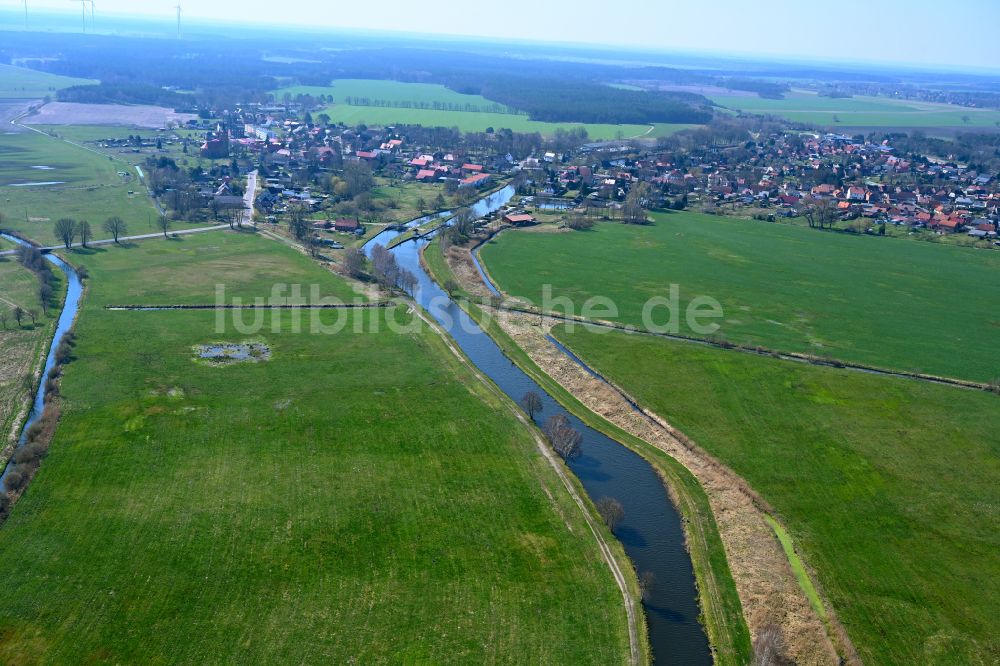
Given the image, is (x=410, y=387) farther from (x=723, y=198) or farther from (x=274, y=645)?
(x=723, y=198)

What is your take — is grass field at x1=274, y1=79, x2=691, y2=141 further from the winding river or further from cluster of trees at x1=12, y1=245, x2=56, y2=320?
the winding river

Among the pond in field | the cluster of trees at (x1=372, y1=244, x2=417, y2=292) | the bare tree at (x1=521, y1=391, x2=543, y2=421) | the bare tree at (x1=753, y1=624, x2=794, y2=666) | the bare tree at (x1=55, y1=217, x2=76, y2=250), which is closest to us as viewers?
the bare tree at (x1=753, y1=624, x2=794, y2=666)

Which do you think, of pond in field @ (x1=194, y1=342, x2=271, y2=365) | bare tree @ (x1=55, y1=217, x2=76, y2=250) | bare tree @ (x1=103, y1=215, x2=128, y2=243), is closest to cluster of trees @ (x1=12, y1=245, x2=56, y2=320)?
bare tree @ (x1=55, y1=217, x2=76, y2=250)

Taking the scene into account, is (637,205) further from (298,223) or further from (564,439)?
(564,439)

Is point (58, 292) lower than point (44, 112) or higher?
lower

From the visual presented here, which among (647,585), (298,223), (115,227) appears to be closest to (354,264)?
(298,223)

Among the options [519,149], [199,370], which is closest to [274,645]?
[199,370]
